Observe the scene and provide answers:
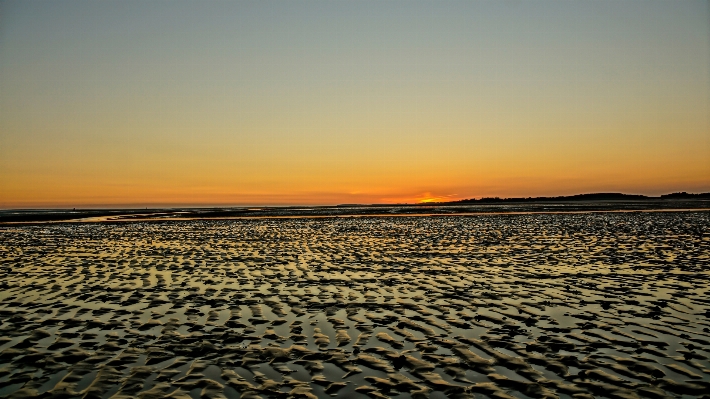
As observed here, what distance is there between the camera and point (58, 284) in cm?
2142

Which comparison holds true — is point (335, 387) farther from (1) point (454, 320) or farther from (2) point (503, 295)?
(2) point (503, 295)

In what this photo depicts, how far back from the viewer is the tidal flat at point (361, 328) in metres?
9.41

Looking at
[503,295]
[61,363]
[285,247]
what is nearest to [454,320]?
[503,295]

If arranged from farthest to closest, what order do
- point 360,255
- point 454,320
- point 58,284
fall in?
point 360,255 < point 58,284 < point 454,320

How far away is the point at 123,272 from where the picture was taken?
984 inches

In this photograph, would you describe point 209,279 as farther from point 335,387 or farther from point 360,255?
point 335,387

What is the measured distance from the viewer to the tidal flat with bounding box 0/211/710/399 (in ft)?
30.9

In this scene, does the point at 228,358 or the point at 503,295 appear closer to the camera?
the point at 228,358

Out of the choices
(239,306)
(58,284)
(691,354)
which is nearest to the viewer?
(691,354)

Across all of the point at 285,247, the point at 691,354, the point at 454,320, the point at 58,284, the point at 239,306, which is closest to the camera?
the point at 691,354

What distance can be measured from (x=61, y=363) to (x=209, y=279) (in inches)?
462

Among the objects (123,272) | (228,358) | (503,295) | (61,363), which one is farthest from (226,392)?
(123,272)

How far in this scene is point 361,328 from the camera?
44.5ft

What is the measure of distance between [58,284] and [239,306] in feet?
33.6
